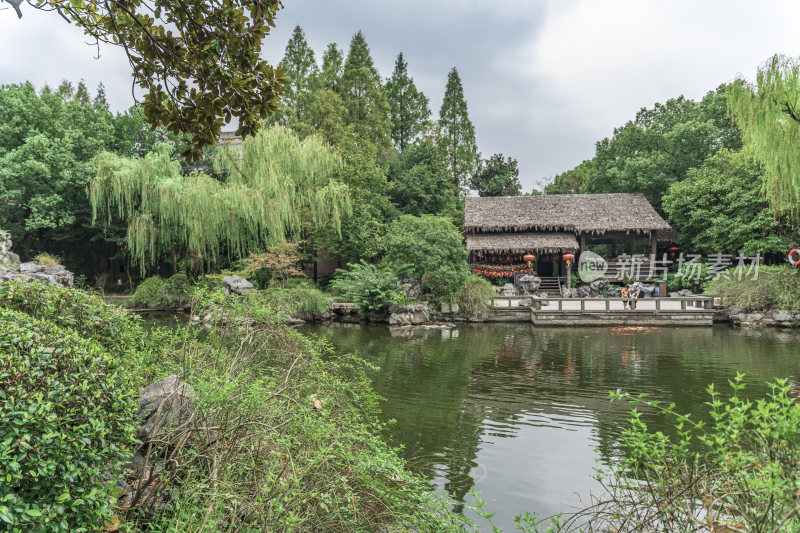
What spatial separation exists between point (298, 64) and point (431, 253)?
623 inches

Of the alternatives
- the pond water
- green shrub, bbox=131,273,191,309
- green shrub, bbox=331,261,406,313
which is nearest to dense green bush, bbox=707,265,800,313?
the pond water

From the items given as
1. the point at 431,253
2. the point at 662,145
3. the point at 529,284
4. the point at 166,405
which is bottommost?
the point at 166,405

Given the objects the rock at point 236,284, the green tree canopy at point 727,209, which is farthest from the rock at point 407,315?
the green tree canopy at point 727,209

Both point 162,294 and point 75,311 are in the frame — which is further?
point 162,294

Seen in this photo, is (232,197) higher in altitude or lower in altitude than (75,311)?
higher

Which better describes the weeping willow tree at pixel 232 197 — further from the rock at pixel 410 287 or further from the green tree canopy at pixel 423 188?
the green tree canopy at pixel 423 188

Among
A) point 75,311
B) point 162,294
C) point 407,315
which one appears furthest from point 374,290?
point 75,311

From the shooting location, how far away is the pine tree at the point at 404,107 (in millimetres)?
28672

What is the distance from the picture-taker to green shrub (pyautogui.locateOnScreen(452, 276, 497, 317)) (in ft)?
50.9

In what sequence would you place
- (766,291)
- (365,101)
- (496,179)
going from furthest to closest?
(496,179), (365,101), (766,291)

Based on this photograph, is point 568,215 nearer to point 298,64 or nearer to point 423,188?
point 423,188

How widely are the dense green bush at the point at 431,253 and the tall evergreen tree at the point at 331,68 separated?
12.1m

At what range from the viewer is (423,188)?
22156 mm

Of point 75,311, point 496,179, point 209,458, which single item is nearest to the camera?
point 209,458
